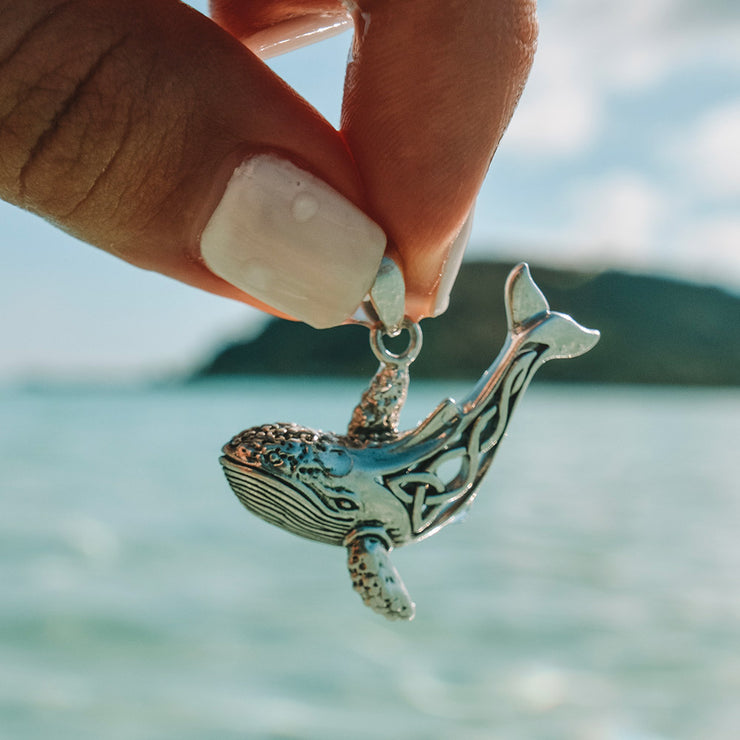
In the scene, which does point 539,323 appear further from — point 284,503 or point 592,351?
point 592,351

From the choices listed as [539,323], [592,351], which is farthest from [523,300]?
[592,351]

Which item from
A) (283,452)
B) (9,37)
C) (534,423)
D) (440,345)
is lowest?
(283,452)

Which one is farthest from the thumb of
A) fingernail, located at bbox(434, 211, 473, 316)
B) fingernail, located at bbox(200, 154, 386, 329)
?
fingernail, located at bbox(434, 211, 473, 316)

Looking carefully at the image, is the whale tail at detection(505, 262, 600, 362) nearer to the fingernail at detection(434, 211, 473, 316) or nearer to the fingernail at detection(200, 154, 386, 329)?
the fingernail at detection(434, 211, 473, 316)

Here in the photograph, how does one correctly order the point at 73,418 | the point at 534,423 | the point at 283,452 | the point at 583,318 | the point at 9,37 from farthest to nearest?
the point at 583,318 < the point at 73,418 < the point at 534,423 < the point at 283,452 < the point at 9,37

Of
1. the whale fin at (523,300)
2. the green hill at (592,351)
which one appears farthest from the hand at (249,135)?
the green hill at (592,351)

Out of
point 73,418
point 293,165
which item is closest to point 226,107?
point 293,165

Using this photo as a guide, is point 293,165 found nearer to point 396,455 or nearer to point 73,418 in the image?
point 396,455
